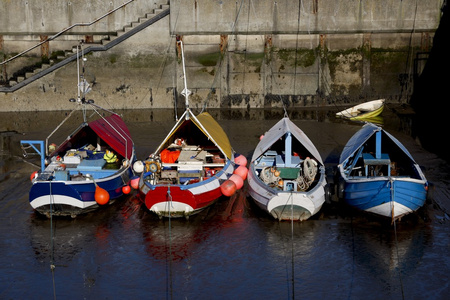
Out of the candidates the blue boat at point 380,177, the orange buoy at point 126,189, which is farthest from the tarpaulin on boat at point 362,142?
the orange buoy at point 126,189

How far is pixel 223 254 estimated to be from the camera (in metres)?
18.0

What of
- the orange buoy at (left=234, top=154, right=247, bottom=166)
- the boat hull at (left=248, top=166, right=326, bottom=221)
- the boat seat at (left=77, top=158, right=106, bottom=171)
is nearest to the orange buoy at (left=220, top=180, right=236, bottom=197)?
the boat hull at (left=248, top=166, right=326, bottom=221)

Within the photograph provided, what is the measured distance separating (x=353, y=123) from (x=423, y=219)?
43.8ft

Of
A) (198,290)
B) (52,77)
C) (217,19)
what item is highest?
(217,19)

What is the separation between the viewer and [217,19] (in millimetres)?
35844

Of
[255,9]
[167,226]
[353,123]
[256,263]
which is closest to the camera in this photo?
[256,263]

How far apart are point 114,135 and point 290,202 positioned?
24.6 feet

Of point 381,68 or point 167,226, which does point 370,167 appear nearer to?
point 167,226

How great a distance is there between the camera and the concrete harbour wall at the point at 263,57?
117 feet

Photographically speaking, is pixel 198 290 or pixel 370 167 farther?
pixel 370 167

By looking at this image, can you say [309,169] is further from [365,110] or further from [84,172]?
[365,110]

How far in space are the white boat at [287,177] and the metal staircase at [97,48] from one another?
46.7 feet

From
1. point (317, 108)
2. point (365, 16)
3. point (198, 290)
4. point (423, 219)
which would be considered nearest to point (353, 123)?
point (317, 108)

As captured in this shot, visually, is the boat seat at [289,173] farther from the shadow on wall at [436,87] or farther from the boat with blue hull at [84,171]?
the shadow on wall at [436,87]
